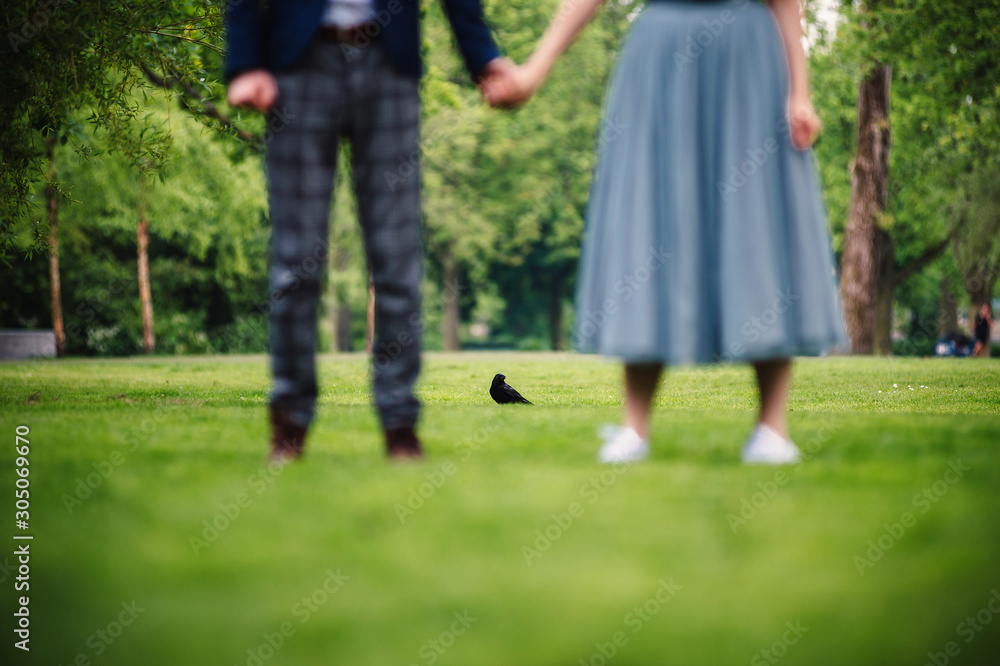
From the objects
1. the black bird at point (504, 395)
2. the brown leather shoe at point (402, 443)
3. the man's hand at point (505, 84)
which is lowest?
the black bird at point (504, 395)

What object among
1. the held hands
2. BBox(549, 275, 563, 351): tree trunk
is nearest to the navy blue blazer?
the held hands

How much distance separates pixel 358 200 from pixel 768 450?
6.34 feet

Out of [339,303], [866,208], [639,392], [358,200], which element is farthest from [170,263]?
[639,392]

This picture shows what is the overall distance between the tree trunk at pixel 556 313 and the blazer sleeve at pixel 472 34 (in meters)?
36.2

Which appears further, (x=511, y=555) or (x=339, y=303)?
(x=339, y=303)

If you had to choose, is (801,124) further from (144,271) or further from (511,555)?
(144,271)

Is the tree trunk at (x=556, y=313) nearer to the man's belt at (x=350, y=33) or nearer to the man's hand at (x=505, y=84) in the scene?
the man's hand at (x=505, y=84)

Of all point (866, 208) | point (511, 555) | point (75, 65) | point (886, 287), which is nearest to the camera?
point (511, 555)

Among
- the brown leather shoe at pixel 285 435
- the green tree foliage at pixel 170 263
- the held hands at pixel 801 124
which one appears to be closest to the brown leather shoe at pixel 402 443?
the brown leather shoe at pixel 285 435

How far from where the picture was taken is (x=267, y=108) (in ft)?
11.7

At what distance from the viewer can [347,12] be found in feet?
11.6

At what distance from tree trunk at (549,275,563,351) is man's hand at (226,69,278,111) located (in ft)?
120

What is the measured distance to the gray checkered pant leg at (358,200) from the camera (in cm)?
362

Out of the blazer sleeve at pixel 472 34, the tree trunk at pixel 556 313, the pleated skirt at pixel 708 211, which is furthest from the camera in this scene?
the tree trunk at pixel 556 313
